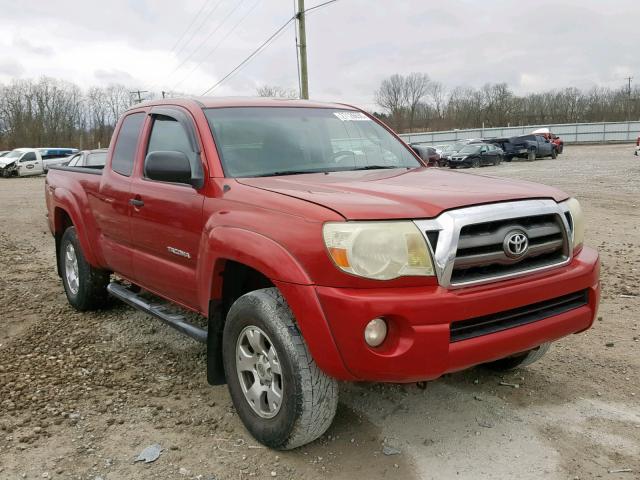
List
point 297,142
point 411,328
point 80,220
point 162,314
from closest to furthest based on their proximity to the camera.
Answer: point 411,328, point 297,142, point 162,314, point 80,220

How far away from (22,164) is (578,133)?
4890 centimetres

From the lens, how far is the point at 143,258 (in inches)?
162

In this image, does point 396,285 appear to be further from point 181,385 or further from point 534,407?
point 181,385

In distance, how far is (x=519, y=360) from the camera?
3.84m

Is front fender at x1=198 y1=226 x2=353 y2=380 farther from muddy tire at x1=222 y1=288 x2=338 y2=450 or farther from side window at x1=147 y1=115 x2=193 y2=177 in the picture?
side window at x1=147 y1=115 x2=193 y2=177

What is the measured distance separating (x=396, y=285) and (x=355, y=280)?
0.60ft

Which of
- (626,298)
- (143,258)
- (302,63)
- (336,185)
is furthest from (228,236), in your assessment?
(302,63)

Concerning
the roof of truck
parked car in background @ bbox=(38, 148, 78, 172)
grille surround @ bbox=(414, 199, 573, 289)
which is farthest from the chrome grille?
parked car in background @ bbox=(38, 148, 78, 172)

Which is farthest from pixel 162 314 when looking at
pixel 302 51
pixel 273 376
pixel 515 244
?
pixel 302 51

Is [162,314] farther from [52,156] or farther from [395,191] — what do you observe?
[52,156]

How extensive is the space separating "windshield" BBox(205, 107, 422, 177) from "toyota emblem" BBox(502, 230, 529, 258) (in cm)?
136

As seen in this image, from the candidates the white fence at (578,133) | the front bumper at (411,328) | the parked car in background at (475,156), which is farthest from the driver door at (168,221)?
the white fence at (578,133)

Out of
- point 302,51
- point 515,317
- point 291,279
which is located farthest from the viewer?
point 302,51

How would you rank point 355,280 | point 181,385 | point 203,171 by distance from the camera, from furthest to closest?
1. point 181,385
2. point 203,171
3. point 355,280
